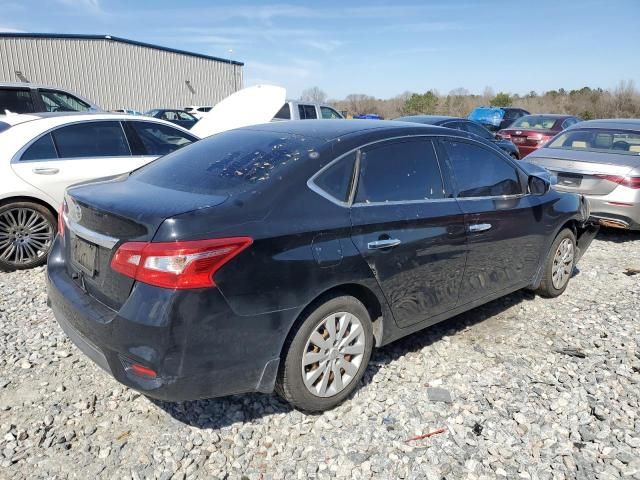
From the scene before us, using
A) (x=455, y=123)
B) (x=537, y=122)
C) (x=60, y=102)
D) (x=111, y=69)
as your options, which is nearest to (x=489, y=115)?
(x=537, y=122)

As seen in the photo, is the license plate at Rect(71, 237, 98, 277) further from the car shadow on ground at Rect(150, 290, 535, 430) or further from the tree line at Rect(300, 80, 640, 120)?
the tree line at Rect(300, 80, 640, 120)

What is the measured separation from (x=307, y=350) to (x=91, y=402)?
137 centimetres

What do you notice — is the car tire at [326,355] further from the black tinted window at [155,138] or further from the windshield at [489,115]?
the windshield at [489,115]

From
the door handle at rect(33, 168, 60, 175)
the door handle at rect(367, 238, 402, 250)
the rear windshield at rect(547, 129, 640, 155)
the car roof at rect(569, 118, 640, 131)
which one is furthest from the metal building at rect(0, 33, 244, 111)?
the door handle at rect(367, 238, 402, 250)

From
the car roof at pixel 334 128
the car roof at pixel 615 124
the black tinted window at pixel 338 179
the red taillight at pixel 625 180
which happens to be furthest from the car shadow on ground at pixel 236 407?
the car roof at pixel 615 124

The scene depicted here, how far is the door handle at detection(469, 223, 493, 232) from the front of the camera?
354cm

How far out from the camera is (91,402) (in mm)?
2965

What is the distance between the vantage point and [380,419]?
9.59 ft

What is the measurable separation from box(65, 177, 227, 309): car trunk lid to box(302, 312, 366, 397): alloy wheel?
938mm

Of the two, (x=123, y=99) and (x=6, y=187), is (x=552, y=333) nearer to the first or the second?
(x=6, y=187)

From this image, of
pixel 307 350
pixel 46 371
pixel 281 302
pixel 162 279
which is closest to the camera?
pixel 162 279

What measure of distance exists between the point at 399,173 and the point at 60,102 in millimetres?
8485

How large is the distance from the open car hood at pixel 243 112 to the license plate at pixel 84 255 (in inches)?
218

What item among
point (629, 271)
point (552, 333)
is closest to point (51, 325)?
point (552, 333)
